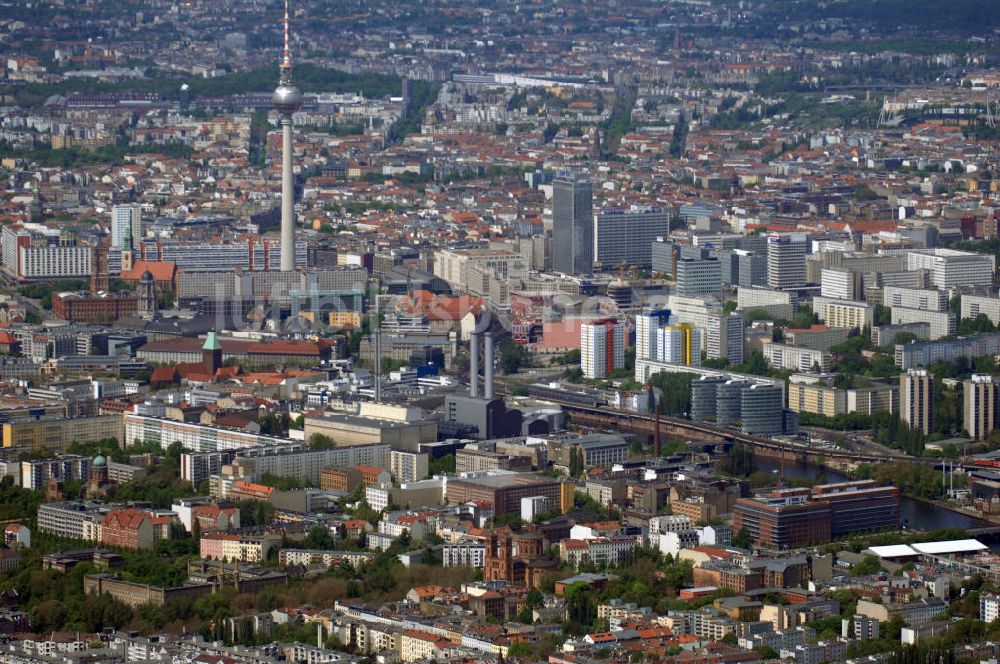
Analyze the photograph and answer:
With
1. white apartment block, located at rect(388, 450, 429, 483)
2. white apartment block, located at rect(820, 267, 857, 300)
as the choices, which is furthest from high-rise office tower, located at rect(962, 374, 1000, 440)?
white apartment block, located at rect(820, 267, 857, 300)

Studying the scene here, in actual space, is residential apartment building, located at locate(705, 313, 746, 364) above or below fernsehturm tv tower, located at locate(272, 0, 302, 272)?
below

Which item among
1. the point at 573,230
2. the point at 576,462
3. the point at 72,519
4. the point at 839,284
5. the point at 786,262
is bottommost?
the point at 72,519

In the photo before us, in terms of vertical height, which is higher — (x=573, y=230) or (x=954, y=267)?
(x=573, y=230)

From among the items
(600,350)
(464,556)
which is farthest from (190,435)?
(600,350)

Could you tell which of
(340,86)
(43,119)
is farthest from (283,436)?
(340,86)

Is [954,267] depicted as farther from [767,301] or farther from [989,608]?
[989,608]

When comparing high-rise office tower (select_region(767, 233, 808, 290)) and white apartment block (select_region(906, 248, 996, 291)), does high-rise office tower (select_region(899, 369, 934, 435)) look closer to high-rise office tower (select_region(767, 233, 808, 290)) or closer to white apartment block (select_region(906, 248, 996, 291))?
white apartment block (select_region(906, 248, 996, 291))

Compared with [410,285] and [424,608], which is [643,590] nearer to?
[424,608]
